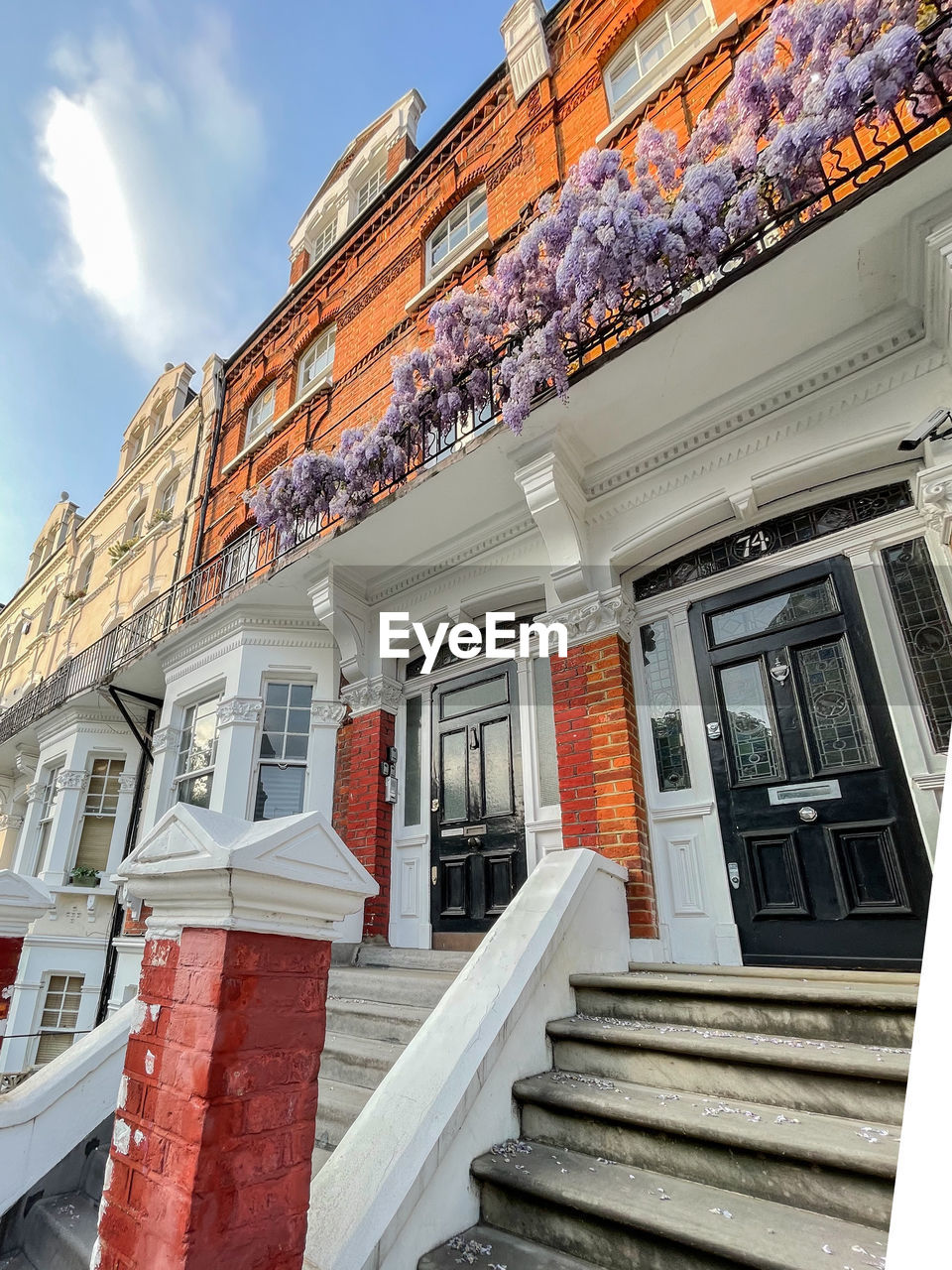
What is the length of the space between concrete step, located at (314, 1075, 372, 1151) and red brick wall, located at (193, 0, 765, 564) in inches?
244

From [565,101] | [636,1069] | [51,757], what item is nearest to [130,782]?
[51,757]

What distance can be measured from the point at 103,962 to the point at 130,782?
7.79 ft

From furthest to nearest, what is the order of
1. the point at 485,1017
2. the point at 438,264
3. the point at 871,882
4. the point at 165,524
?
the point at 165,524, the point at 438,264, the point at 871,882, the point at 485,1017

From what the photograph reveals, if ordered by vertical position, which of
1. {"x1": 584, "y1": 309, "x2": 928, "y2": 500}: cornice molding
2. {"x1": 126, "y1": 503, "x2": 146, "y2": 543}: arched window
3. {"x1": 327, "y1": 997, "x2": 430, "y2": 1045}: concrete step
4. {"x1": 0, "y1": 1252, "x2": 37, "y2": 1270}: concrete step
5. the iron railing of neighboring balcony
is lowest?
{"x1": 0, "y1": 1252, "x2": 37, "y2": 1270}: concrete step

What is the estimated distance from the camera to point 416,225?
8945 mm

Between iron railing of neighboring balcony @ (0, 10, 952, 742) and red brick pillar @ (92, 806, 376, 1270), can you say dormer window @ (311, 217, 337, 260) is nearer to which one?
iron railing of neighboring balcony @ (0, 10, 952, 742)

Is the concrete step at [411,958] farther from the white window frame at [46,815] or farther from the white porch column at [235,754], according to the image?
the white window frame at [46,815]

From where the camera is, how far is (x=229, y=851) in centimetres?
158

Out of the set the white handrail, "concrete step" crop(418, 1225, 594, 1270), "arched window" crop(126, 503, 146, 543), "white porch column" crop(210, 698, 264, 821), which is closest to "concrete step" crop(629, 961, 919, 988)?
"concrete step" crop(418, 1225, 594, 1270)

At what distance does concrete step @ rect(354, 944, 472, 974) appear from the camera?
4617 mm

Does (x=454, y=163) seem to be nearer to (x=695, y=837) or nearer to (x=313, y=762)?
(x=313, y=762)

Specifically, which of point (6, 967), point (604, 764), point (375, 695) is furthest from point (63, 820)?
point (604, 764)

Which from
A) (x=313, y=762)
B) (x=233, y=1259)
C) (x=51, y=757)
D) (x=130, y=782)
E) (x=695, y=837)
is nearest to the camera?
(x=233, y=1259)

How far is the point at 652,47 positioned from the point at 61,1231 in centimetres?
1023
